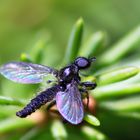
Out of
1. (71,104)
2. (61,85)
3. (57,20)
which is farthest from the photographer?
(57,20)

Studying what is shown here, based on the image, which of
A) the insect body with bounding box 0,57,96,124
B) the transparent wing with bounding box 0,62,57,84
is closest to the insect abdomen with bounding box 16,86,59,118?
the insect body with bounding box 0,57,96,124

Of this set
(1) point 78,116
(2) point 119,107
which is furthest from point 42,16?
(1) point 78,116

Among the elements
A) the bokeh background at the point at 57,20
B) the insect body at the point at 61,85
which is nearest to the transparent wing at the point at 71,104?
the insect body at the point at 61,85

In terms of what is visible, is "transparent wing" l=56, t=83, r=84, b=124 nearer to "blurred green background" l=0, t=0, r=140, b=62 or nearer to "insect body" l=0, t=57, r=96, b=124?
"insect body" l=0, t=57, r=96, b=124

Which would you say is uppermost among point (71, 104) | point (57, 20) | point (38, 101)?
point (57, 20)

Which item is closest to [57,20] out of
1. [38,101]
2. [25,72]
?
[25,72]

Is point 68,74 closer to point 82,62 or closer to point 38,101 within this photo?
point 82,62
